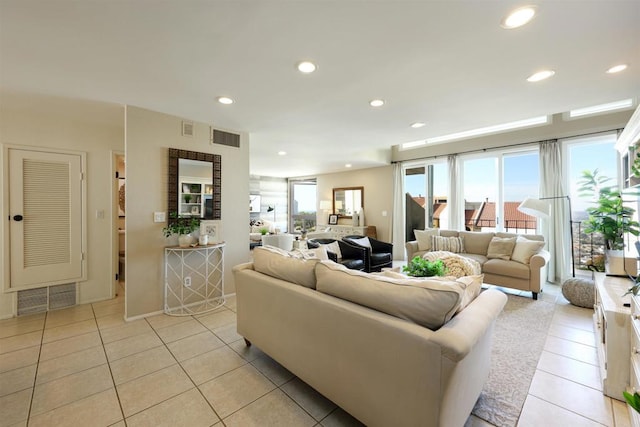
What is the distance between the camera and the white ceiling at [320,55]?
5.18 ft

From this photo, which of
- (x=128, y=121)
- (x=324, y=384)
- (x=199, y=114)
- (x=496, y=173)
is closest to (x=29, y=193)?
(x=128, y=121)

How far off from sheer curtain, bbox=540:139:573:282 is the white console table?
5.21 meters

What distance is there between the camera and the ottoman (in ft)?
10.5

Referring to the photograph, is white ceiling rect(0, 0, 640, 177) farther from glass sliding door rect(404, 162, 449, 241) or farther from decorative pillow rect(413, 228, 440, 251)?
glass sliding door rect(404, 162, 449, 241)

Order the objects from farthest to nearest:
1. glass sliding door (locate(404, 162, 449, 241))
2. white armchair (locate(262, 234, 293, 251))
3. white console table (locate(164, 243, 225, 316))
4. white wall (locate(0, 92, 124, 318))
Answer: glass sliding door (locate(404, 162, 449, 241)), white armchair (locate(262, 234, 293, 251)), white console table (locate(164, 243, 225, 316)), white wall (locate(0, 92, 124, 318))

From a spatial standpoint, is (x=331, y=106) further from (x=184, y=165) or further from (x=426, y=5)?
(x=184, y=165)

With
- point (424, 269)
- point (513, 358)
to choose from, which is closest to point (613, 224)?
point (513, 358)

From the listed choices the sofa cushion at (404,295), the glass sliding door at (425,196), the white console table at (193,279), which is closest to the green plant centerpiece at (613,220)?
the glass sliding door at (425,196)

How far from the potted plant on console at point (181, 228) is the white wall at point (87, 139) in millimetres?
1274

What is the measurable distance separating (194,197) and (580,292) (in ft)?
16.6

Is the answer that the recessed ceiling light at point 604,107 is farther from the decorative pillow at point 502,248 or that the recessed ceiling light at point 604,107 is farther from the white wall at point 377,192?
the white wall at point 377,192

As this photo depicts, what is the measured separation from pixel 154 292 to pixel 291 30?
3.18 m

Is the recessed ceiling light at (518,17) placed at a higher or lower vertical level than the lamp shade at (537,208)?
higher

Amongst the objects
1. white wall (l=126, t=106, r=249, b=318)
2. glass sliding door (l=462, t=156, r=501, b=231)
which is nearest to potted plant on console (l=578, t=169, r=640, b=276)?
glass sliding door (l=462, t=156, r=501, b=231)
